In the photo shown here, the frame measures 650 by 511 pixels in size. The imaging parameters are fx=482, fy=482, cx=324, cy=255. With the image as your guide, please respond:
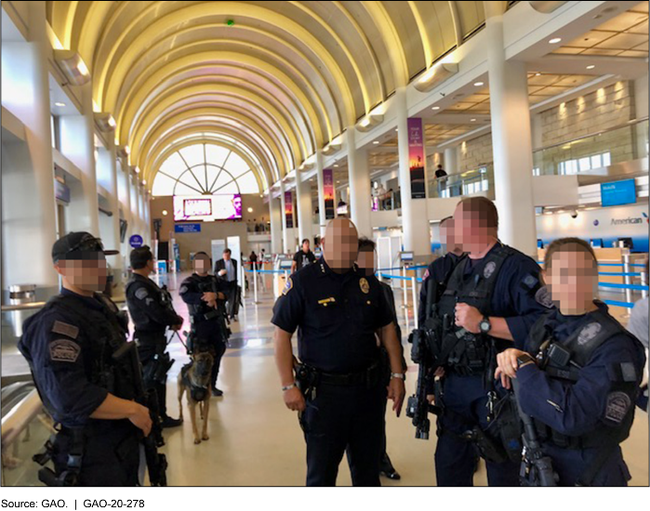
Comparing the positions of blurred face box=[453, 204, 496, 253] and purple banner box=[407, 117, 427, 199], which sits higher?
purple banner box=[407, 117, 427, 199]

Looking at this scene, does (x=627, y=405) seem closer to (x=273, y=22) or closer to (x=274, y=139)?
(x=273, y=22)

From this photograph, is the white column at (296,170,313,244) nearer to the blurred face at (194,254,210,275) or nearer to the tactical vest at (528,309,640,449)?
the blurred face at (194,254,210,275)

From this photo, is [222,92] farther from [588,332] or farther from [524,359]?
[588,332]

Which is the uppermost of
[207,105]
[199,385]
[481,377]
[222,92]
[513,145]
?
[207,105]

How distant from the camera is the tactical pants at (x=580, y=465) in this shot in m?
1.75

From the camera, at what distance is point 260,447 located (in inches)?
154

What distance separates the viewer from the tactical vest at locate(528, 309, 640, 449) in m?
1.59

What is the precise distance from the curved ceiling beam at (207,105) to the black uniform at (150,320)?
25826mm

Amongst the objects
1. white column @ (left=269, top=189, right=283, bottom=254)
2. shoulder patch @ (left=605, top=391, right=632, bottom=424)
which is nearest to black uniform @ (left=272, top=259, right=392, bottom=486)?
shoulder patch @ (left=605, top=391, right=632, bottom=424)

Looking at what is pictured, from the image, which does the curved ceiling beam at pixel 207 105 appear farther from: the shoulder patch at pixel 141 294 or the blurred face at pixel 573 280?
the blurred face at pixel 573 280

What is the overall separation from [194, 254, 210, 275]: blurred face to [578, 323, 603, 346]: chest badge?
4489 millimetres

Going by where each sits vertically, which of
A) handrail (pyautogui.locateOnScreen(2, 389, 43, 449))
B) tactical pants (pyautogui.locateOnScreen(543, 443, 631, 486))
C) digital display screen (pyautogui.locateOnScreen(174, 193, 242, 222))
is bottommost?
tactical pants (pyautogui.locateOnScreen(543, 443, 631, 486))

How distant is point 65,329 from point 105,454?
628mm

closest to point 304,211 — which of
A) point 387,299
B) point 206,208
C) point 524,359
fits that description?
point 206,208
